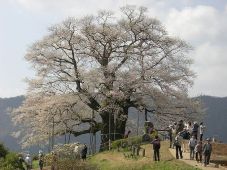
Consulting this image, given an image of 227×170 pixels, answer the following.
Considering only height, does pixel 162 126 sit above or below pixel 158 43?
below

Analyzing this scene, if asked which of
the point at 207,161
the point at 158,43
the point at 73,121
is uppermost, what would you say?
the point at 158,43

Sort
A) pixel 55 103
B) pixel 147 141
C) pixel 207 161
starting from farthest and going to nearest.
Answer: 1. pixel 55 103
2. pixel 147 141
3. pixel 207 161

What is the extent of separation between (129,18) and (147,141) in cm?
1637

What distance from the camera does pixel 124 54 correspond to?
54.1m

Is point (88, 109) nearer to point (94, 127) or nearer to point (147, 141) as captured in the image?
point (94, 127)

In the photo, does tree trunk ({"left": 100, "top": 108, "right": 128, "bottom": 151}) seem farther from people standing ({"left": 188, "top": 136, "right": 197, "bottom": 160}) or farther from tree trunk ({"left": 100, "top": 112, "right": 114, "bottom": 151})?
people standing ({"left": 188, "top": 136, "right": 197, "bottom": 160})

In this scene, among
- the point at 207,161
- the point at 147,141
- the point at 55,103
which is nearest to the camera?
the point at 207,161

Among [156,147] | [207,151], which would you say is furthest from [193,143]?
[156,147]

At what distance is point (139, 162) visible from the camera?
117 ft

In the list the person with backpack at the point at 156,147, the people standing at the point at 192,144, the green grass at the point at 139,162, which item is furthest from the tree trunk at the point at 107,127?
the person with backpack at the point at 156,147

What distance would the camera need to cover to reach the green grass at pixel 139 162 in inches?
1325

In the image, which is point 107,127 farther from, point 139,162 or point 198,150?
point 198,150

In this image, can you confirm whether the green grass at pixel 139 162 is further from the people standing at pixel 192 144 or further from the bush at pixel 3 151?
the bush at pixel 3 151

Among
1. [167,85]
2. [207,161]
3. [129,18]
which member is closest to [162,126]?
[167,85]
